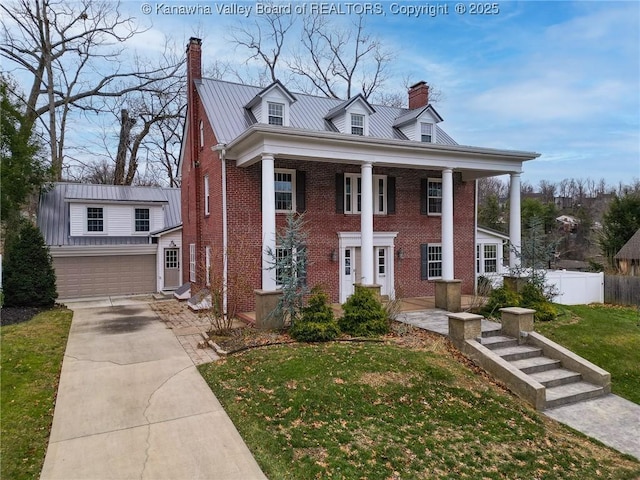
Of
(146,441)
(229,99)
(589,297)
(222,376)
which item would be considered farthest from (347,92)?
(146,441)

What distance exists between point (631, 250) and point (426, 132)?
1620 cm

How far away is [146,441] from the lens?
5074 millimetres

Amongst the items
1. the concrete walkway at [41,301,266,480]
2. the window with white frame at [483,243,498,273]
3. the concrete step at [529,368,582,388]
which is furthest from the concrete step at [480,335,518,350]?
the window with white frame at [483,243,498,273]

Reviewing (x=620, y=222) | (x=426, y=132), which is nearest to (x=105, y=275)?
(x=426, y=132)

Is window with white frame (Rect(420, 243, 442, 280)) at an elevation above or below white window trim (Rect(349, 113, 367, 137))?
below

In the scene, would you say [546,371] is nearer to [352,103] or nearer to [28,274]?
[352,103]

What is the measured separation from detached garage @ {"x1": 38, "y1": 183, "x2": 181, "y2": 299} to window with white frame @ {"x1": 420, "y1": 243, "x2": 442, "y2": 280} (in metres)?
11.5

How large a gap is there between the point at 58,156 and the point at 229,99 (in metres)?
16.4

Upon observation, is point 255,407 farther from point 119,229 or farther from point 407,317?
point 119,229

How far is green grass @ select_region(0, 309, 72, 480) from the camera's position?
465cm

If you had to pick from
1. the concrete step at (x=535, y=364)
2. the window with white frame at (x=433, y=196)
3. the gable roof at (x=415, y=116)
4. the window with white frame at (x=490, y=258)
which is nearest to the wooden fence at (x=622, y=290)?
the window with white frame at (x=490, y=258)

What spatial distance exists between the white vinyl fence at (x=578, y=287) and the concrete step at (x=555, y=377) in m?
8.93

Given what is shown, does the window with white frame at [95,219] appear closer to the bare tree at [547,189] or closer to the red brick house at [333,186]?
the red brick house at [333,186]

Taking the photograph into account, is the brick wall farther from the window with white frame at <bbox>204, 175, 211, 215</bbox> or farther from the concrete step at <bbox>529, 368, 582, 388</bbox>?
the concrete step at <bbox>529, 368, 582, 388</bbox>
